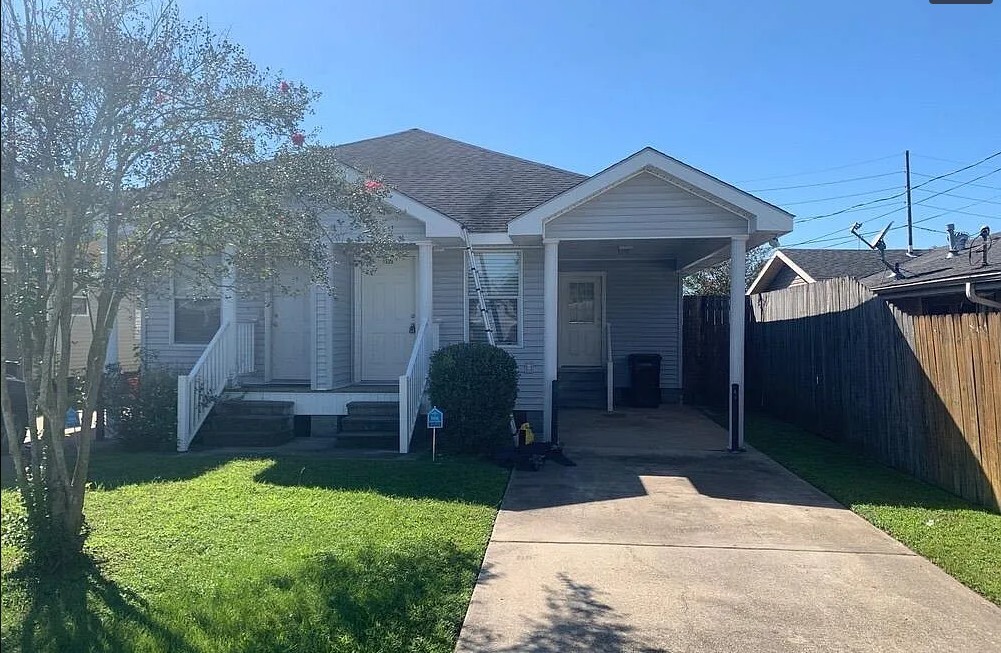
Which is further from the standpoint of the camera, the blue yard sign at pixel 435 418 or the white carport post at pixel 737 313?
the white carport post at pixel 737 313

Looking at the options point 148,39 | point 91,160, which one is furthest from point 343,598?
point 148,39

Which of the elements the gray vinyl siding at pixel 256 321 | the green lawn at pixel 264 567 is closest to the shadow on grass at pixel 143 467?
the green lawn at pixel 264 567

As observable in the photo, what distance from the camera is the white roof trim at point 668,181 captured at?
915 cm

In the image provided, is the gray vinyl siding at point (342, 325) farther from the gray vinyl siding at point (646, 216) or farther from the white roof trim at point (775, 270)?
the white roof trim at point (775, 270)

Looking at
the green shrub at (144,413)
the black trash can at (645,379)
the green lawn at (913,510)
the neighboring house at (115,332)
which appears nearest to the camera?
the green lawn at (913,510)

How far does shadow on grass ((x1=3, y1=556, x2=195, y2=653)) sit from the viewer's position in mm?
3484

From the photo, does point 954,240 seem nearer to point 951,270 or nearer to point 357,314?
point 951,270

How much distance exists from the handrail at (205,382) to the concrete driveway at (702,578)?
438cm

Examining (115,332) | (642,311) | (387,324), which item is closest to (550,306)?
(387,324)

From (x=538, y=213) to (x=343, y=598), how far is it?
637 cm

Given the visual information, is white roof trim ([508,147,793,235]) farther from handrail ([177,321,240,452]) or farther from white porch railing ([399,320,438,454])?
handrail ([177,321,240,452])

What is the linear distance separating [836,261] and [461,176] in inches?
549

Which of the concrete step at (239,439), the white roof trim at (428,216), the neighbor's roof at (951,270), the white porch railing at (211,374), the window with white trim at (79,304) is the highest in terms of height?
the white roof trim at (428,216)

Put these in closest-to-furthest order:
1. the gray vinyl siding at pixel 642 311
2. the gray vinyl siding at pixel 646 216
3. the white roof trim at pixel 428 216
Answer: the gray vinyl siding at pixel 646 216 → the white roof trim at pixel 428 216 → the gray vinyl siding at pixel 642 311
